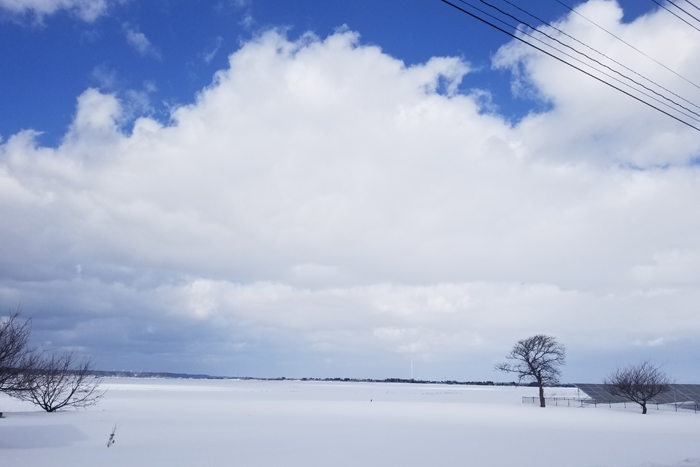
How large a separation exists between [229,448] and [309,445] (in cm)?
327

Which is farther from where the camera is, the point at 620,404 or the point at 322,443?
the point at 620,404

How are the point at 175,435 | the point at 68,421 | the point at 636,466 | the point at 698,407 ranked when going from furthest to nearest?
the point at 698,407 < the point at 68,421 < the point at 175,435 < the point at 636,466

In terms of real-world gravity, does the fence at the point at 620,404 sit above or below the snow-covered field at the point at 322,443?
below

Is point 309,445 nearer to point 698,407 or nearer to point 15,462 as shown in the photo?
point 15,462

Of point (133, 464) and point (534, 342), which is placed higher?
point (534, 342)

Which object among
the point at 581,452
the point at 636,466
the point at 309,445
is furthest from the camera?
the point at 309,445

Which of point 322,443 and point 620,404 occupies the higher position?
point 322,443

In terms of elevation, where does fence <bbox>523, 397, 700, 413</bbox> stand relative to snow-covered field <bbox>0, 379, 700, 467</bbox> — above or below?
below

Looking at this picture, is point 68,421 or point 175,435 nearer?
point 175,435

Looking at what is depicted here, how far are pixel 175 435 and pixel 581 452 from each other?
56.8 feet

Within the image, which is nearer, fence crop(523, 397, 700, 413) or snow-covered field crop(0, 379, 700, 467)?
snow-covered field crop(0, 379, 700, 467)

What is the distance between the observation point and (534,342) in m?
58.2

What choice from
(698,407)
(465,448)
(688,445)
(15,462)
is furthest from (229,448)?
(698,407)

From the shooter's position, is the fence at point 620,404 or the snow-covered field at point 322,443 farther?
the fence at point 620,404
